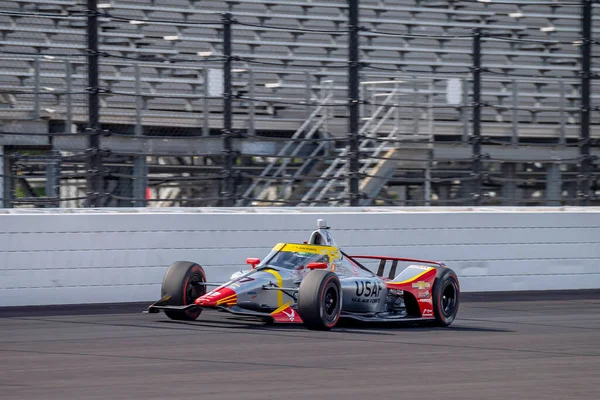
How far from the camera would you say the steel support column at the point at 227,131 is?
441 inches

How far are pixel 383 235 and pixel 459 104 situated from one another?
2.25 metres

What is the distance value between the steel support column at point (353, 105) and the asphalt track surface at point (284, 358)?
267cm

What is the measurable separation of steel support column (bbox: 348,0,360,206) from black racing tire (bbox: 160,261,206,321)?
3.31 metres

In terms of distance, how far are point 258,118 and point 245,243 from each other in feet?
4.97

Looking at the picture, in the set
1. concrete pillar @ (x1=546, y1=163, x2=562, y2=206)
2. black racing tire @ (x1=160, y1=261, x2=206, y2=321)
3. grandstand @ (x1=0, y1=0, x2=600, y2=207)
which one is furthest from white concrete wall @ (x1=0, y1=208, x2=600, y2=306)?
black racing tire @ (x1=160, y1=261, x2=206, y2=321)

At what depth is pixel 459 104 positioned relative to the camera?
1273 centimetres

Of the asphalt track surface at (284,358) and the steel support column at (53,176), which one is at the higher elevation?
the steel support column at (53,176)

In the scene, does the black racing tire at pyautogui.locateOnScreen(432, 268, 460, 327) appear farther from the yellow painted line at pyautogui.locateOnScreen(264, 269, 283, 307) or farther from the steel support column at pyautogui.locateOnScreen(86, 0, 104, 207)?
the steel support column at pyautogui.locateOnScreen(86, 0, 104, 207)

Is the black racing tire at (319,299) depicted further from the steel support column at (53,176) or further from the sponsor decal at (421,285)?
the steel support column at (53,176)

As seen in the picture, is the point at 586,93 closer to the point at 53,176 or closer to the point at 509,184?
the point at 509,184

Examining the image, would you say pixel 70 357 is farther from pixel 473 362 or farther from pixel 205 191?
pixel 205 191

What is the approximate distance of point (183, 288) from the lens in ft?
28.5

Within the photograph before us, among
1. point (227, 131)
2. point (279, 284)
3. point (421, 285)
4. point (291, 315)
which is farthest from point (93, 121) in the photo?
point (421, 285)

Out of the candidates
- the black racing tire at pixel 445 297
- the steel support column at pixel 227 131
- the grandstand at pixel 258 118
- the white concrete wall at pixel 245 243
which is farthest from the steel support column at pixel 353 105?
the black racing tire at pixel 445 297
